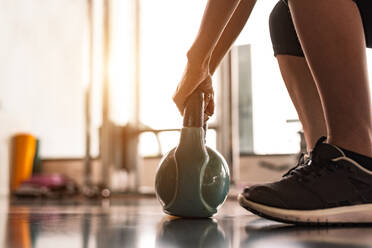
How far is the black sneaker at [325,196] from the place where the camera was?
938mm

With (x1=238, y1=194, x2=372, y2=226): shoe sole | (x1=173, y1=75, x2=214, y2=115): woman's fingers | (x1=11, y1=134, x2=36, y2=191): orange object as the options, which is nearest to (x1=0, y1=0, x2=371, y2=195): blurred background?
(x1=11, y1=134, x2=36, y2=191): orange object

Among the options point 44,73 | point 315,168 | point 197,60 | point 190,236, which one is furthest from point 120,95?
point 190,236

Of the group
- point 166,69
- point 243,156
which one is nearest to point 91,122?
point 166,69

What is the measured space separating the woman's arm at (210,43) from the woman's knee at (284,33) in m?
0.08

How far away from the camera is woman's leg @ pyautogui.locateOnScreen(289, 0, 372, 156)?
949mm

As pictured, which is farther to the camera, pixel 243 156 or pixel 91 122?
pixel 91 122

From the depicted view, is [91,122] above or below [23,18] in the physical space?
below

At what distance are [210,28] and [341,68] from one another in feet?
0.97

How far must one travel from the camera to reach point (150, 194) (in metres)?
4.23

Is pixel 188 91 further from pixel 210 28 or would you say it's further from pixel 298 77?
pixel 298 77

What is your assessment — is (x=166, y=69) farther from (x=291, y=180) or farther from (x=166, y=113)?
(x=291, y=180)

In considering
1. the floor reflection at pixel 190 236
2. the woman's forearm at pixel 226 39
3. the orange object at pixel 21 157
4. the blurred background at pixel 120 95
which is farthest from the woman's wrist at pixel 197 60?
the orange object at pixel 21 157

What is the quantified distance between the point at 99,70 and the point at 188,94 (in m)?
3.98

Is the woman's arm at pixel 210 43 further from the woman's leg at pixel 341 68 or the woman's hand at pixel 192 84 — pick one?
the woman's leg at pixel 341 68
